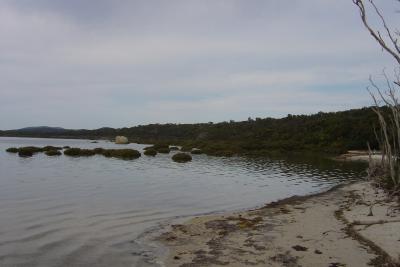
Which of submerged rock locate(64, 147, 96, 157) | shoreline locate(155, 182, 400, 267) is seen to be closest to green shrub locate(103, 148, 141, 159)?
submerged rock locate(64, 147, 96, 157)

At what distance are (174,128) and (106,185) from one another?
13820 centimetres

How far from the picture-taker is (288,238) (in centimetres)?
1548

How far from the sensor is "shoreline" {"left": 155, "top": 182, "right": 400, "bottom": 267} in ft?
41.7

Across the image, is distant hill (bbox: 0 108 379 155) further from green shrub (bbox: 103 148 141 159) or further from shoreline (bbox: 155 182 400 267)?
shoreline (bbox: 155 182 400 267)

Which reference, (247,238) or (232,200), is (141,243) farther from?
(232,200)

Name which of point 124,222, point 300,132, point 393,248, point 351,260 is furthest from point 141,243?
point 300,132

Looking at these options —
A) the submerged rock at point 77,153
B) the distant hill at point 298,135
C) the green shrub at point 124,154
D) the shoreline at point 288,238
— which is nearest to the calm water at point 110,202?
the shoreline at point 288,238

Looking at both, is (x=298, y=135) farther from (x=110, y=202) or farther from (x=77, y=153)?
(x=110, y=202)

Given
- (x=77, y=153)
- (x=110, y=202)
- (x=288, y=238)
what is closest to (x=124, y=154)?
(x=77, y=153)

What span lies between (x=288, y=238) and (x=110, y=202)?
10796 mm

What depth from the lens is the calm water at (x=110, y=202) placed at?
14.0 metres

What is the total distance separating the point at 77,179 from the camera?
109ft

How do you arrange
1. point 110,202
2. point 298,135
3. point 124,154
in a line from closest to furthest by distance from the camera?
point 110,202 → point 124,154 → point 298,135

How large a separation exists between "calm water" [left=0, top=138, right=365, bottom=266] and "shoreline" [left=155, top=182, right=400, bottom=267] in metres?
1.44
